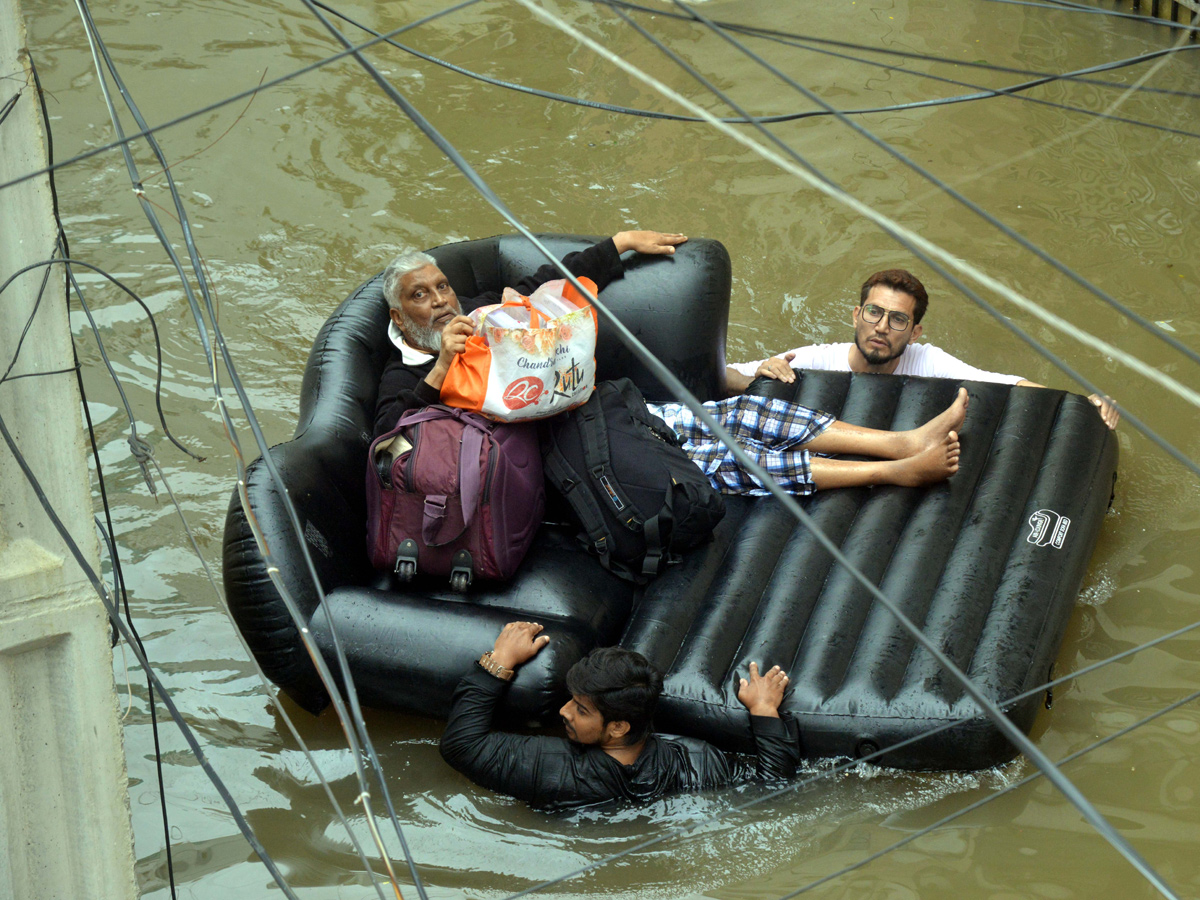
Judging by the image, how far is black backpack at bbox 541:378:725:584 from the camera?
11.0 ft

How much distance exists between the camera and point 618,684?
9.36ft

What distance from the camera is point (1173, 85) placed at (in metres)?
6.25

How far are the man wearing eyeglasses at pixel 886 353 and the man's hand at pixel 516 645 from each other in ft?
5.00

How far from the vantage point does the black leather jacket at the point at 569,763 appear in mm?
2979

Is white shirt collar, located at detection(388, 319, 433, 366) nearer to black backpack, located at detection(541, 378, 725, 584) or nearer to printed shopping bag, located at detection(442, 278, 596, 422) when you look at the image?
printed shopping bag, located at detection(442, 278, 596, 422)

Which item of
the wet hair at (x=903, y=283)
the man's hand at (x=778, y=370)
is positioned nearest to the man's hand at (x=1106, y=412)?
the wet hair at (x=903, y=283)

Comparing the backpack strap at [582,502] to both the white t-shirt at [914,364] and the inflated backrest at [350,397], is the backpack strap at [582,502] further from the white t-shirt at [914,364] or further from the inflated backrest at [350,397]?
the white t-shirt at [914,364]

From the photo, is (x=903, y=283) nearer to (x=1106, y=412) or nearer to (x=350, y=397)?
(x=1106, y=412)

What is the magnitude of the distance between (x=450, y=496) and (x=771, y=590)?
1003 millimetres

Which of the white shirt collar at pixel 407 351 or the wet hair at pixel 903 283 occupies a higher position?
the wet hair at pixel 903 283

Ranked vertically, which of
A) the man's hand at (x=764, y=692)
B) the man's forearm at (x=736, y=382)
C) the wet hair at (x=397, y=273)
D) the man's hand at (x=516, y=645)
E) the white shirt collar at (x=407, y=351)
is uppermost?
the wet hair at (x=397, y=273)

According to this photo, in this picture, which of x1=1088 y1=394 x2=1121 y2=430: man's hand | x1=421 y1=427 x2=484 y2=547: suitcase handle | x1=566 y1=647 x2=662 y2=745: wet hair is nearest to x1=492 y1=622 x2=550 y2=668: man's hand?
x1=566 y1=647 x2=662 y2=745: wet hair

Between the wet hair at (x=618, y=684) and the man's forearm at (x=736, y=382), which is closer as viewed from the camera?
the wet hair at (x=618, y=684)

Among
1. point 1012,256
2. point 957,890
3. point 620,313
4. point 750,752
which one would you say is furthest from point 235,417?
point 1012,256
